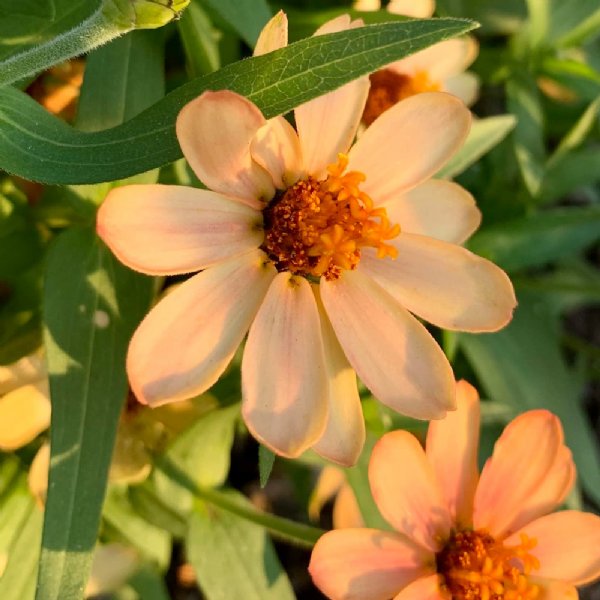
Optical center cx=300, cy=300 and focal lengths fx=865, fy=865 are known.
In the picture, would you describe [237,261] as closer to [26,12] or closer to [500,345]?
[26,12]

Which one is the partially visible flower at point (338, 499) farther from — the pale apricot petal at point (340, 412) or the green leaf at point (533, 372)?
the pale apricot petal at point (340, 412)

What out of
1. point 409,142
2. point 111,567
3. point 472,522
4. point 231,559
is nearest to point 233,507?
point 231,559

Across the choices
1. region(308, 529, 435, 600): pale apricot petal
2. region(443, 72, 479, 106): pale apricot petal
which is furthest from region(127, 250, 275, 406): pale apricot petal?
region(443, 72, 479, 106): pale apricot petal

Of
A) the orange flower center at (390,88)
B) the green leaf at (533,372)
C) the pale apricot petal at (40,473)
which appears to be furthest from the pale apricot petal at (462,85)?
the pale apricot petal at (40,473)

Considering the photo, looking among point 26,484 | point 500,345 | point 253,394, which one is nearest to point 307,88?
point 253,394

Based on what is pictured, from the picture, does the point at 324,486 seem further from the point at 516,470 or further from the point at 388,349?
the point at 388,349

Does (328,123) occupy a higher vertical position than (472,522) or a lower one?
higher
